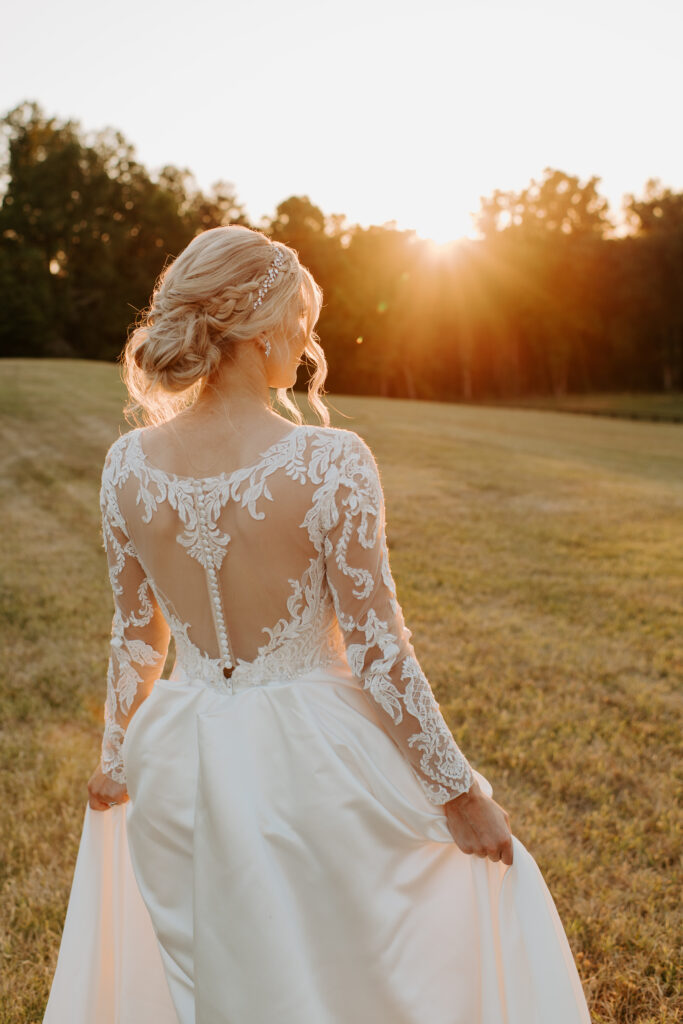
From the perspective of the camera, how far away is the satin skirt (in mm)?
1717

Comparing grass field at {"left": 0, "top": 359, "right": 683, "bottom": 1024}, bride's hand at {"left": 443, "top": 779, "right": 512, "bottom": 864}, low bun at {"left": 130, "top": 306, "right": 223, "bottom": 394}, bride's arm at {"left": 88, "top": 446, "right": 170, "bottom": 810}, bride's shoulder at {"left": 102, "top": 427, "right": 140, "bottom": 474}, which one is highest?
low bun at {"left": 130, "top": 306, "right": 223, "bottom": 394}

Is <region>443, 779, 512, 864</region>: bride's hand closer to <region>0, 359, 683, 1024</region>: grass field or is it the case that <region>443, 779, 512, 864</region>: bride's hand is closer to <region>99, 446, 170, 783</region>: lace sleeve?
<region>99, 446, 170, 783</region>: lace sleeve

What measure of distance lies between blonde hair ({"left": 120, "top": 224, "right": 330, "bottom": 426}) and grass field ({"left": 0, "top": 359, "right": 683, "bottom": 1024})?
250cm

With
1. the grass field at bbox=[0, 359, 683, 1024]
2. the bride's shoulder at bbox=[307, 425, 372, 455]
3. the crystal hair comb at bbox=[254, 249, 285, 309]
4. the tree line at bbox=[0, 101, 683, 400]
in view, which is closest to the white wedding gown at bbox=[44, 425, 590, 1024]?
the bride's shoulder at bbox=[307, 425, 372, 455]

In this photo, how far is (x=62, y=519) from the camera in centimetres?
997

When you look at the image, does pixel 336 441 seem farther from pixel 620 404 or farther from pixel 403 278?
pixel 403 278

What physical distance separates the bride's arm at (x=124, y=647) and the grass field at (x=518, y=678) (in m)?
1.25

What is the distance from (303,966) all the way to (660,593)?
652 centimetres

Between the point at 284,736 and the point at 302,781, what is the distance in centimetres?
11

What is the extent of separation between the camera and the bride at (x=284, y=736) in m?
1.68

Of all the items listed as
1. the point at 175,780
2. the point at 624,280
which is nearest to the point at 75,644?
the point at 175,780

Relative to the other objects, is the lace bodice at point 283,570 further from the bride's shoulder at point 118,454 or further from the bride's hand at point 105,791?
the bride's hand at point 105,791

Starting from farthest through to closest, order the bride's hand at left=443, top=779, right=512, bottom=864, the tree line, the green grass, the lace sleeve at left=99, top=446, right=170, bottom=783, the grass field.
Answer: the tree line → the green grass → the grass field → the lace sleeve at left=99, top=446, right=170, bottom=783 → the bride's hand at left=443, top=779, right=512, bottom=864

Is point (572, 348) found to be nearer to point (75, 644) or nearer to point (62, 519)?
point (62, 519)
